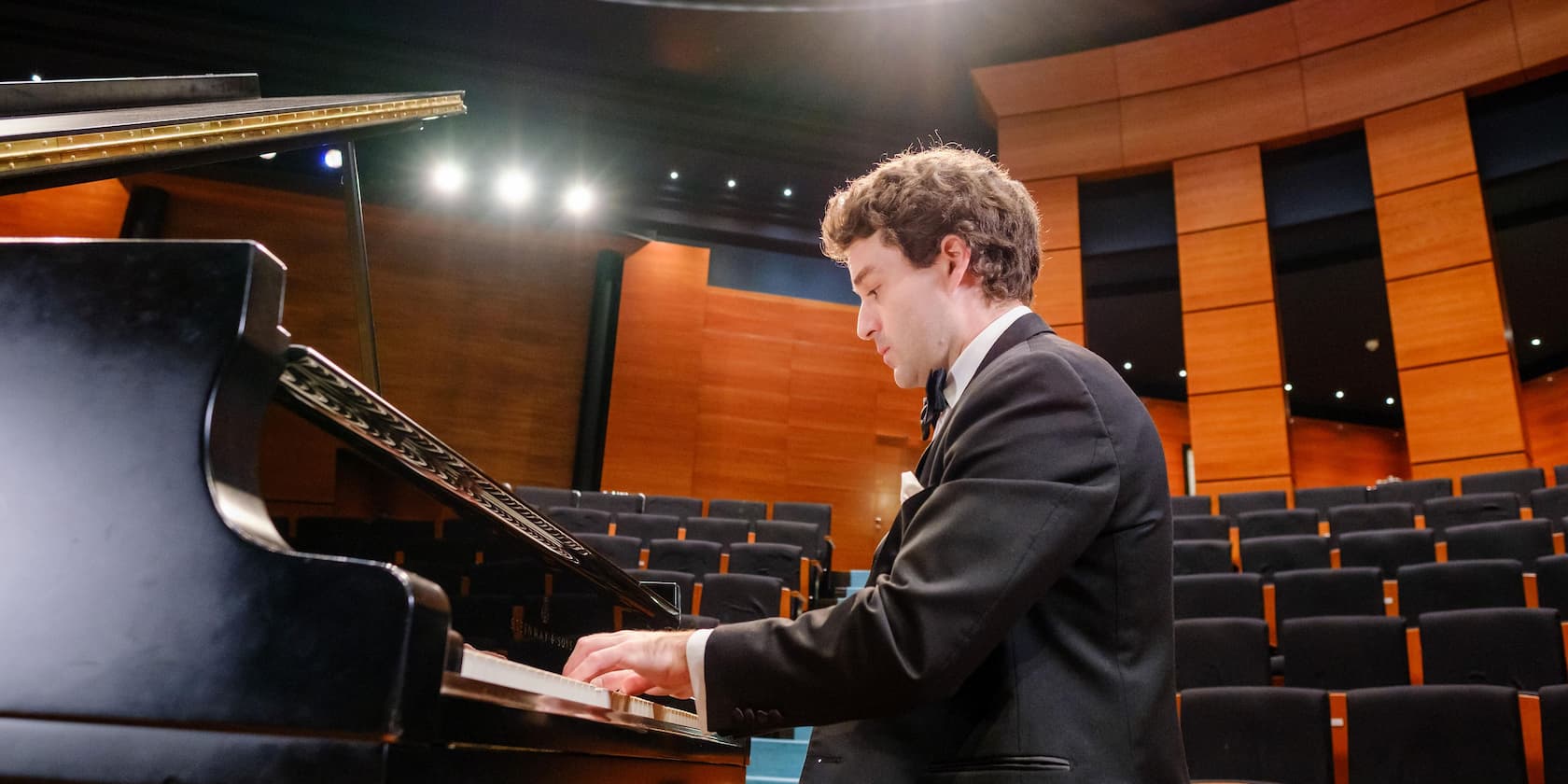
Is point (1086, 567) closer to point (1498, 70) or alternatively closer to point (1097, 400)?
point (1097, 400)

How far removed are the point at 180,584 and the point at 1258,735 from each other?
2.61 metres

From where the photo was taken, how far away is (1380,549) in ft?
12.7

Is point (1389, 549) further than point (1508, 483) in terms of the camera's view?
No

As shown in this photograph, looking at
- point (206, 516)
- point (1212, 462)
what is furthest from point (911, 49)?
point (206, 516)

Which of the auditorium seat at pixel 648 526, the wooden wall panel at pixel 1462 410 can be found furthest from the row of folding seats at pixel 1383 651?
the wooden wall panel at pixel 1462 410

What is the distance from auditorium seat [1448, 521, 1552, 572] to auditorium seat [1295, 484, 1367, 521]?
1.60m

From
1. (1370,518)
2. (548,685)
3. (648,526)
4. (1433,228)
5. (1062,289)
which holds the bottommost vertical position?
(548,685)

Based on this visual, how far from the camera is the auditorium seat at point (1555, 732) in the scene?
2252 millimetres

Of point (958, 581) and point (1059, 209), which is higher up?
point (1059, 209)

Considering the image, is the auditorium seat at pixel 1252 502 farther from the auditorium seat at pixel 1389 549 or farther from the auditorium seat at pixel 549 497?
the auditorium seat at pixel 549 497

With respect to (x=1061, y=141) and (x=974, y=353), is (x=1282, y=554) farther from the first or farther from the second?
(x=1061, y=141)

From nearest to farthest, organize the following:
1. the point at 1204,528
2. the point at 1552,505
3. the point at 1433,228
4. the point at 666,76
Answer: the point at 1552,505, the point at 1204,528, the point at 1433,228, the point at 666,76

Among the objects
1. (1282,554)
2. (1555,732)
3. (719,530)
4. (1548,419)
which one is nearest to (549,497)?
(719,530)

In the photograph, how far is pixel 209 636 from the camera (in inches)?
23.9
